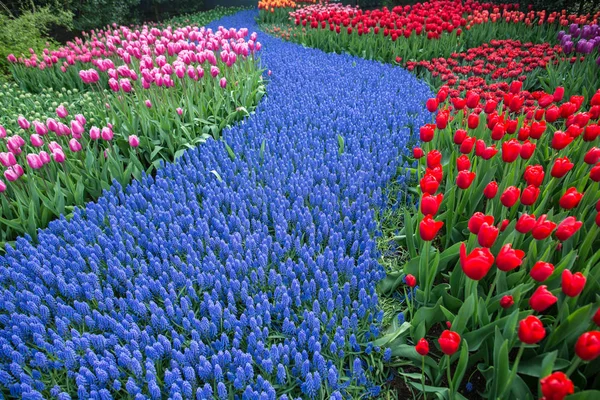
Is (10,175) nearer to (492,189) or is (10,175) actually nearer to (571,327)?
(492,189)

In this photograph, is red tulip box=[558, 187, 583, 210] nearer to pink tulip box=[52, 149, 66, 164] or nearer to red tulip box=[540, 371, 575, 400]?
red tulip box=[540, 371, 575, 400]

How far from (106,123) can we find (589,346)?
436 cm

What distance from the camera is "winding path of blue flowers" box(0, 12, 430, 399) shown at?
69.5 inches

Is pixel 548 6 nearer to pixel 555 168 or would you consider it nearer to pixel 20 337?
pixel 555 168

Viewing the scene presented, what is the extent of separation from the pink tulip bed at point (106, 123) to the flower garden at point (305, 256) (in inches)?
1.2

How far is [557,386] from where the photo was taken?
1.08 m

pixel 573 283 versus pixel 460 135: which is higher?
pixel 460 135

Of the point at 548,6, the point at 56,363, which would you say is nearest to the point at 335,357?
the point at 56,363

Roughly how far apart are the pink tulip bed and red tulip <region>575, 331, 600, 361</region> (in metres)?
3.12

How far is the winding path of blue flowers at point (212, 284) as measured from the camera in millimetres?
1765

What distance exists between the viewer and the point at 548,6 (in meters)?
10.0

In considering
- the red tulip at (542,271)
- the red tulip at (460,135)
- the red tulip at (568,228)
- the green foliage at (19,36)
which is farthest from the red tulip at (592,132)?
the green foliage at (19,36)

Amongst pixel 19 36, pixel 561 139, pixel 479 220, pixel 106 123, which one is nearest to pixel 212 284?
pixel 479 220

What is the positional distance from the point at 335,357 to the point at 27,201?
2.70 meters
